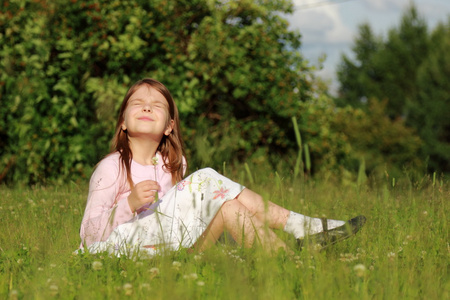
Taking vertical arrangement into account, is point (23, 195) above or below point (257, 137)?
below

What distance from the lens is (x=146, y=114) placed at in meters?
3.45

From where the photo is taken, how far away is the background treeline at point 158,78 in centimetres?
631

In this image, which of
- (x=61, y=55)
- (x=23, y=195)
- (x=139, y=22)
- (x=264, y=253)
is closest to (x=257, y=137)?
(x=139, y=22)

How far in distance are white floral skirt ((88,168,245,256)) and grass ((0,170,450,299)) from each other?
0.24 m

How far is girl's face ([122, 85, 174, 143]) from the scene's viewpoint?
3424mm

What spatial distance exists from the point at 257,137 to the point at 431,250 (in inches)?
187

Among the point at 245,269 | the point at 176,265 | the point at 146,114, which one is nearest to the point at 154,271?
the point at 176,265

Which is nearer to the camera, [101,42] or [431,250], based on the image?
[431,250]

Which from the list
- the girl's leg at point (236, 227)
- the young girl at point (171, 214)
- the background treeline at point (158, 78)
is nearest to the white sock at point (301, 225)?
the young girl at point (171, 214)

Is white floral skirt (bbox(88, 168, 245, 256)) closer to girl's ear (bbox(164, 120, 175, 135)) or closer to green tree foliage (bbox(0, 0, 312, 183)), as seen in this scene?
girl's ear (bbox(164, 120, 175, 135))

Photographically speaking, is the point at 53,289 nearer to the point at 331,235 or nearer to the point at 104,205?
the point at 104,205

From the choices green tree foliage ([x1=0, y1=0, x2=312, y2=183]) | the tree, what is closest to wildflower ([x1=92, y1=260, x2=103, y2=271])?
green tree foliage ([x1=0, y1=0, x2=312, y2=183])

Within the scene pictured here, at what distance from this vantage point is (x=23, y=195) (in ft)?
15.7

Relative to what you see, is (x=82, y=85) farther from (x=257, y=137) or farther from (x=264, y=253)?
(x=264, y=253)
